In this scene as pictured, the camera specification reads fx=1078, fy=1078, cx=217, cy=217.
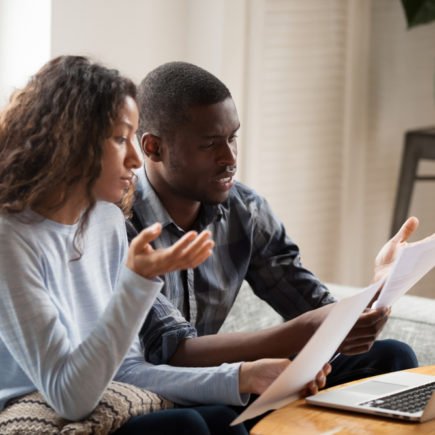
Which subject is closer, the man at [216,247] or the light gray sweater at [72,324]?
the light gray sweater at [72,324]

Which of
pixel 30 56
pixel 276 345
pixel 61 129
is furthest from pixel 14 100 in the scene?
pixel 30 56

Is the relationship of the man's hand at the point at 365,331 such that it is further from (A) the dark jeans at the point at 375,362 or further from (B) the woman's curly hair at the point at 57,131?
(B) the woman's curly hair at the point at 57,131

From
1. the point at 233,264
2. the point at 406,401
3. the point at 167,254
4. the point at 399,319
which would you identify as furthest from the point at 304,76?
the point at 167,254

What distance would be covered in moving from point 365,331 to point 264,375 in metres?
0.22

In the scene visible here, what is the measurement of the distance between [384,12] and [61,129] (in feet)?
7.41

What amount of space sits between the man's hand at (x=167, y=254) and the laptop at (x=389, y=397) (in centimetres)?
31

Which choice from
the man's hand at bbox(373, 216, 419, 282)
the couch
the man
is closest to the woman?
the man

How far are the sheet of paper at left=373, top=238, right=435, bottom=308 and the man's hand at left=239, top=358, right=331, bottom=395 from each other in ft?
0.51

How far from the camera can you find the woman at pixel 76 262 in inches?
56.1

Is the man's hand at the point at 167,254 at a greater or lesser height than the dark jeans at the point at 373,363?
greater

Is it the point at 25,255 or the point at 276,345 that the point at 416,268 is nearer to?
the point at 276,345

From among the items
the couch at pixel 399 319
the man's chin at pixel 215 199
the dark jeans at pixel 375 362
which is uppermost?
the man's chin at pixel 215 199

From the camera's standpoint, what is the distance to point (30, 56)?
95.9 inches

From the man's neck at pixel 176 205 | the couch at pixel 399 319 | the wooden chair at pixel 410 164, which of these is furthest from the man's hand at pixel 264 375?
the wooden chair at pixel 410 164
